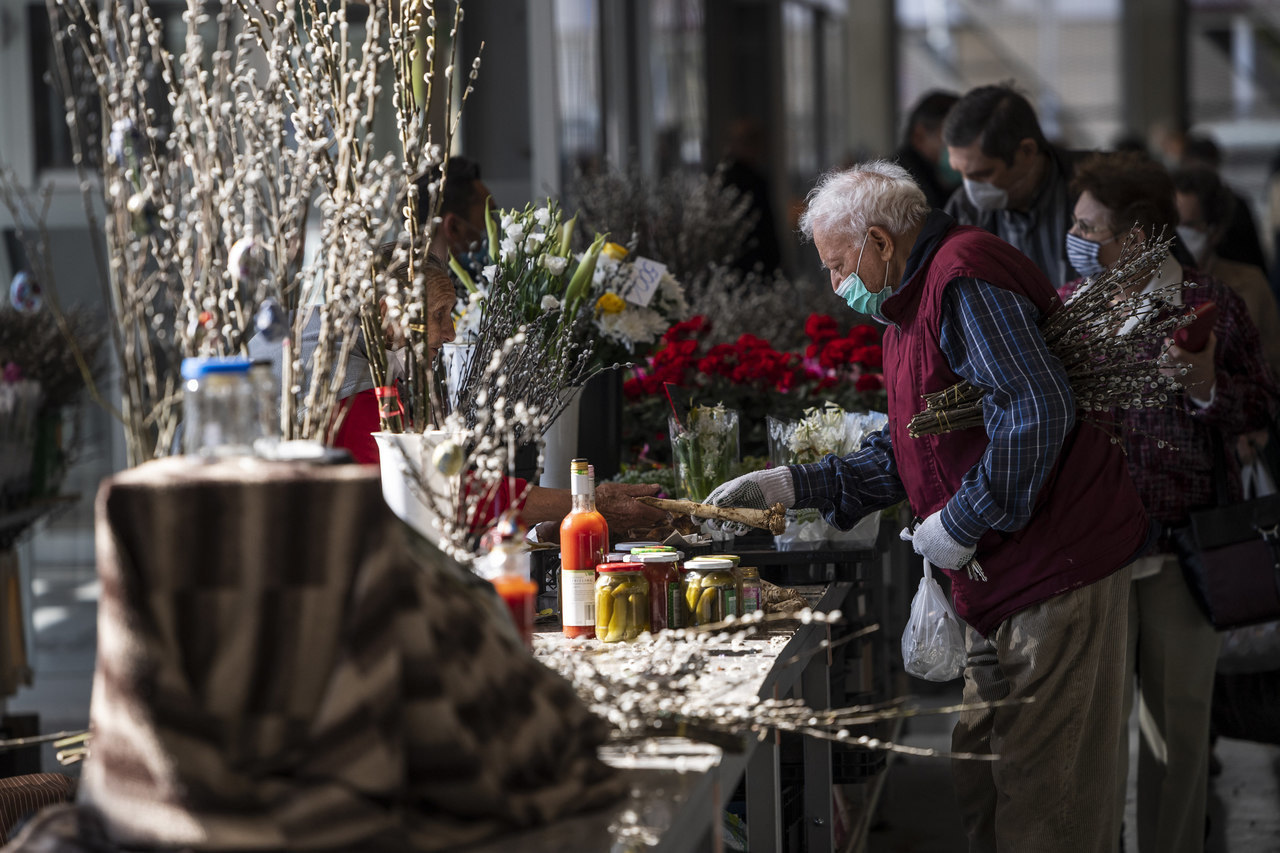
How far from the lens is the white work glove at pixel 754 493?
9.02ft

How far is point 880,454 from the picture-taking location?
114 inches

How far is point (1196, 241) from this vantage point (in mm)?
4297

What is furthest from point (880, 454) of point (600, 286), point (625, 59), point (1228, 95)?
point (1228, 95)

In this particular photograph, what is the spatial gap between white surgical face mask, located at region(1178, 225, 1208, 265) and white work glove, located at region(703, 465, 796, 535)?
205 centimetres

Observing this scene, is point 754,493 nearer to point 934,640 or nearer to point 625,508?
point 625,508

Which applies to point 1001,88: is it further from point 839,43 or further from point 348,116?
point 839,43

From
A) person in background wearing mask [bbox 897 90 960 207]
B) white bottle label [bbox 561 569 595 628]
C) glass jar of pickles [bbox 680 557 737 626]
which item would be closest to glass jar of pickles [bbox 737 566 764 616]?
glass jar of pickles [bbox 680 557 737 626]

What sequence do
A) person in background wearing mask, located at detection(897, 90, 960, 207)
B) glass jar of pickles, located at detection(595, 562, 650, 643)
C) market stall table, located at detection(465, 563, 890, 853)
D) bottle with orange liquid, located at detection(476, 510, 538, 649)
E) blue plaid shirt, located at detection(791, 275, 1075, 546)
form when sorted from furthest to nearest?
person in background wearing mask, located at detection(897, 90, 960, 207), blue plaid shirt, located at detection(791, 275, 1075, 546), glass jar of pickles, located at detection(595, 562, 650, 643), bottle with orange liquid, located at detection(476, 510, 538, 649), market stall table, located at detection(465, 563, 890, 853)

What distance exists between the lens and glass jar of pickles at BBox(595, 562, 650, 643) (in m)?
2.21

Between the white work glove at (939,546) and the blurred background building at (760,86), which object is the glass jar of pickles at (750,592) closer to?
the white work glove at (939,546)

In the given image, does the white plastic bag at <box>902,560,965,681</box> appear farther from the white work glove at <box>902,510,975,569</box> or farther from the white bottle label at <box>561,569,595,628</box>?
the white bottle label at <box>561,569,595,628</box>

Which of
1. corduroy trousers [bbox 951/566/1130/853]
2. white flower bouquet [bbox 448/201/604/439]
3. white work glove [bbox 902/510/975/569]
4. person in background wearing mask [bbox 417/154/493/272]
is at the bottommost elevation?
corduroy trousers [bbox 951/566/1130/853]

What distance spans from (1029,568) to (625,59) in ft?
19.5

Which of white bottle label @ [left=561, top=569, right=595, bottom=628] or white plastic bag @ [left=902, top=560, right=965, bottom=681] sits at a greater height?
white bottle label @ [left=561, top=569, right=595, bottom=628]
